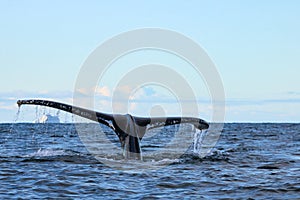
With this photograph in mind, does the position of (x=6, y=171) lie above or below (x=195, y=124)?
below

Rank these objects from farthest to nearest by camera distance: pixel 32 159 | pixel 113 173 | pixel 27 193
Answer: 1. pixel 32 159
2. pixel 113 173
3. pixel 27 193

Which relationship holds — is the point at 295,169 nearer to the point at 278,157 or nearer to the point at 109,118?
the point at 278,157

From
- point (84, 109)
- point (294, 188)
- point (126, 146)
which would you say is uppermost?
point (84, 109)

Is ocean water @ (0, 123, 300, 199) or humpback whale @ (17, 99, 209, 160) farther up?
humpback whale @ (17, 99, 209, 160)

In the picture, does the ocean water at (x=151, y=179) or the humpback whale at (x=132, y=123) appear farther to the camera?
the humpback whale at (x=132, y=123)

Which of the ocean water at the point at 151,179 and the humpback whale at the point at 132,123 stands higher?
the humpback whale at the point at 132,123

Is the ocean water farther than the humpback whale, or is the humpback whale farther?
the humpback whale

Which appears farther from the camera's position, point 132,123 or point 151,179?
point 132,123

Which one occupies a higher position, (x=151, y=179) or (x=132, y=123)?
(x=132, y=123)

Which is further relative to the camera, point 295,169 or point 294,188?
point 295,169

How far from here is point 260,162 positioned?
13477 mm

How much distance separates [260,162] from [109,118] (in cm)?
495

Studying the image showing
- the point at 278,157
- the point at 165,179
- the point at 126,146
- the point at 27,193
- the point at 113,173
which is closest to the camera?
the point at 27,193

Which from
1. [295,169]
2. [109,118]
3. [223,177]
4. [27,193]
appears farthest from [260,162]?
[27,193]
